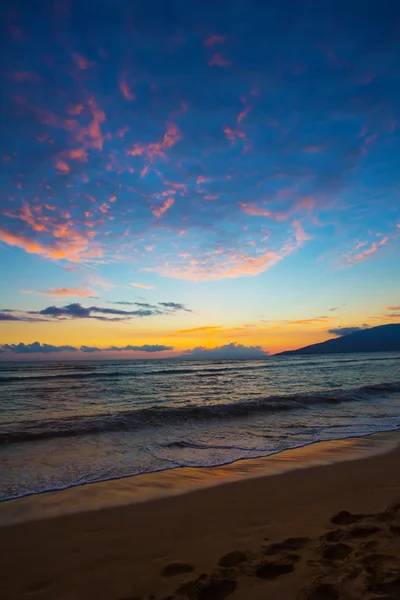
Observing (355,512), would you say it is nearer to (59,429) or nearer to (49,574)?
(49,574)

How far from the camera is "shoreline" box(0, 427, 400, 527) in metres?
5.08

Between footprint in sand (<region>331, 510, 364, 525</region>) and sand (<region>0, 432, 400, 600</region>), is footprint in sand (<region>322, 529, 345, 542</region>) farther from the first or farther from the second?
footprint in sand (<region>331, 510, 364, 525</region>)

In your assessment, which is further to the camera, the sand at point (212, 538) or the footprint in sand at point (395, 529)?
the footprint in sand at point (395, 529)

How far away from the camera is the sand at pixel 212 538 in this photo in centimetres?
299

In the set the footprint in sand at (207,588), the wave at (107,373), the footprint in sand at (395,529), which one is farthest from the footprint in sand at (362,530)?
the wave at (107,373)

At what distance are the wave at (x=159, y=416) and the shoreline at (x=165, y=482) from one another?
15.6 feet

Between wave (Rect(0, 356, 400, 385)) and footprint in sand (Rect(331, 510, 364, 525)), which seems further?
wave (Rect(0, 356, 400, 385))

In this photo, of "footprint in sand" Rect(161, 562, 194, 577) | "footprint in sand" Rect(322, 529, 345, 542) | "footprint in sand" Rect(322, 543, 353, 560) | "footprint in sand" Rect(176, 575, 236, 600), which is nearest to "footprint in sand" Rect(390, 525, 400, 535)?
"footprint in sand" Rect(322, 529, 345, 542)

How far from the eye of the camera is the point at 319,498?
511 centimetres

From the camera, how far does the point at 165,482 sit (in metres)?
6.11

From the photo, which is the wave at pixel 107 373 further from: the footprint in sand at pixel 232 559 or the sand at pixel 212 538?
the footprint in sand at pixel 232 559

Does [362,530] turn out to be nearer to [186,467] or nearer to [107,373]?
[186,467]

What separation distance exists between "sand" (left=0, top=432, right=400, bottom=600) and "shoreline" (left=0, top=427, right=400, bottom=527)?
0.03 meters

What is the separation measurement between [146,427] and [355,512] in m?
8.21
